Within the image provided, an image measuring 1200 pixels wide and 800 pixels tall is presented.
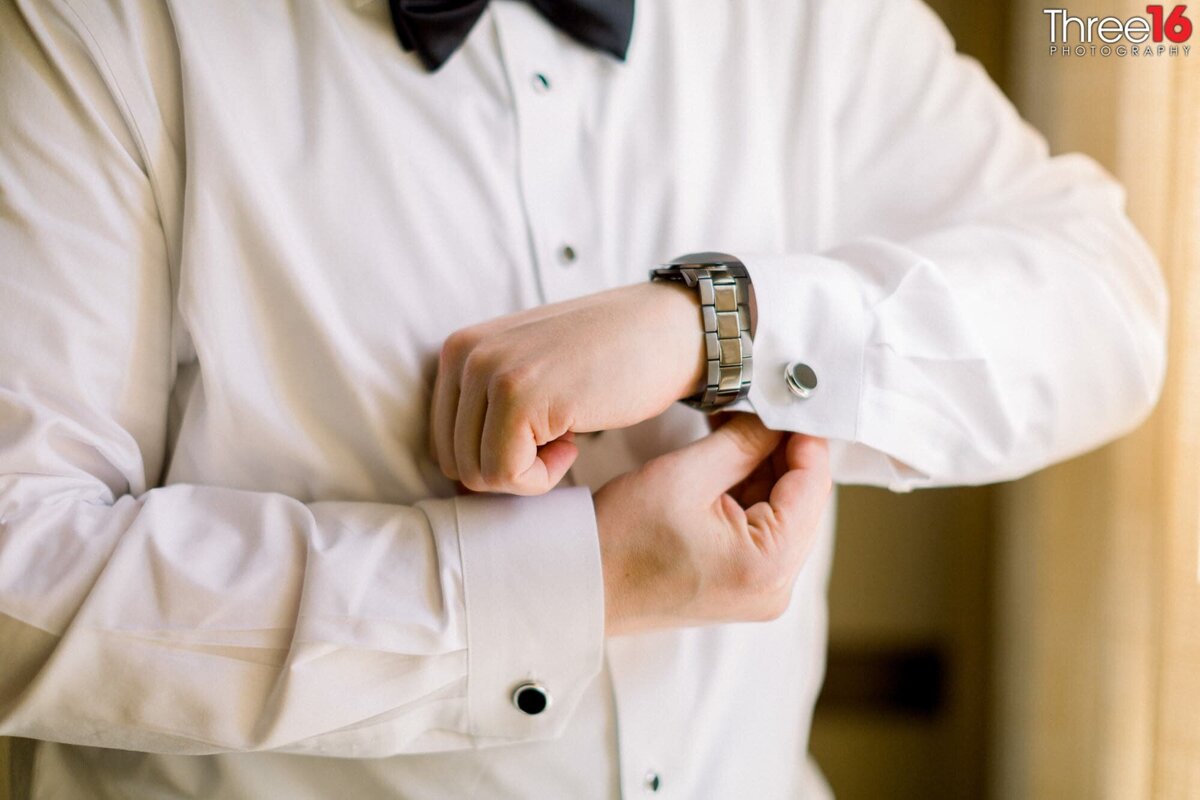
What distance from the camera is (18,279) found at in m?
0.73

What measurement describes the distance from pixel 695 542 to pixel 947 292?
362 millimetres

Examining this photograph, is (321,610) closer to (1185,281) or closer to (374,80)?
(374,80)

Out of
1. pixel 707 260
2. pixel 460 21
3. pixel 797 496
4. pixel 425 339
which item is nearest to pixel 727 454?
pixel 797 496

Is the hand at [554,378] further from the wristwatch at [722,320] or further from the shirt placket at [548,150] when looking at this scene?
the shirt placket at [548,150]

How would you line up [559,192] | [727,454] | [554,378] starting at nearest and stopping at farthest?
[554,378], [727,454], [559,192]

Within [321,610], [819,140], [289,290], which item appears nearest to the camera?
[321,610]

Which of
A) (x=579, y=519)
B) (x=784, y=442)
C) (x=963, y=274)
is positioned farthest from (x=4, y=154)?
(x=963, y=274)

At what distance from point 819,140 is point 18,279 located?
2.67 feet

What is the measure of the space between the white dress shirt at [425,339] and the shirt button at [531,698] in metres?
0.01

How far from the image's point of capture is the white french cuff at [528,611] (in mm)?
751

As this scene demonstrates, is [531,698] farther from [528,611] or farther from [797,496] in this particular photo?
[797,496]

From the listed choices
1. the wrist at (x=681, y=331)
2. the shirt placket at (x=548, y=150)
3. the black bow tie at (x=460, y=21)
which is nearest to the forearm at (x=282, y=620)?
the wrist at (x=681, y=331)

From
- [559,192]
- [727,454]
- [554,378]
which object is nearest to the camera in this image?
[554,378]

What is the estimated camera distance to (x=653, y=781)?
0.92 m
